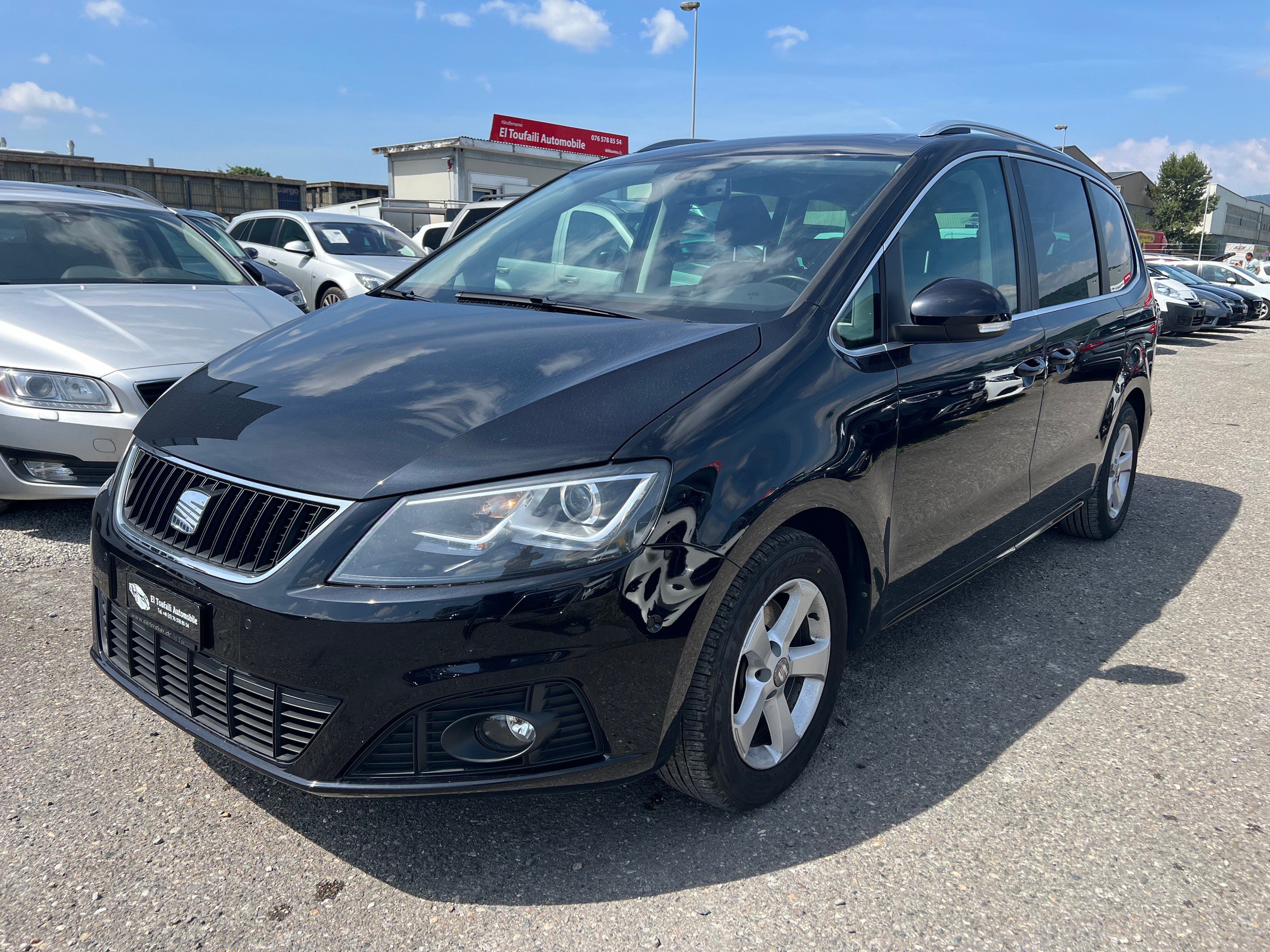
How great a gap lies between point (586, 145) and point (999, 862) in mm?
38981

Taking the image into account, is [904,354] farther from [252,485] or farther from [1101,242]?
[1101,242]

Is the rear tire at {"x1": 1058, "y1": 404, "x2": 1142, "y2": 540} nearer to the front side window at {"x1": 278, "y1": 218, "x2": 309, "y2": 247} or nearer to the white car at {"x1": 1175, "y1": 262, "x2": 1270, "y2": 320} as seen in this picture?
the front side window at {"x1": 278, "y1": 218, "x2": 309, "y2": 247}

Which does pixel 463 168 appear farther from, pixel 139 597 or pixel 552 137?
Result: pixel 139 597

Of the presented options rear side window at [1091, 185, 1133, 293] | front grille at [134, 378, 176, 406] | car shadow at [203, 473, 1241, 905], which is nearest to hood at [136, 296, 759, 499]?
car shadow at [203, 473, 1241, 905]

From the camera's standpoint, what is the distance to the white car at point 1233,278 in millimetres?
26578

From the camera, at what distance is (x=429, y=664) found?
1.94m

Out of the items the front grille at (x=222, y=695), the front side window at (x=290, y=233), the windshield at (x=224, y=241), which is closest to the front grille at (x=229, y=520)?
the front grille at (x=222, y=695)

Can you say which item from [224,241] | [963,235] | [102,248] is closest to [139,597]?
[963,235]

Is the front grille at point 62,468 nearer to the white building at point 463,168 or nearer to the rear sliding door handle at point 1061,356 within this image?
the rear sliding door handle at point 1061,356

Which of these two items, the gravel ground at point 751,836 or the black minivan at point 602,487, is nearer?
the black minivan at point 602,487

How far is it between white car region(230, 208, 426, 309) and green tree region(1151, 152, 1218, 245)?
80005mm

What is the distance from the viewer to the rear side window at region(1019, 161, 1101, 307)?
12.1 feet

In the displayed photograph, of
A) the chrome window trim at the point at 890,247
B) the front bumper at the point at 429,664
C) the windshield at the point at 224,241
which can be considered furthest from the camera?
the windshield at the point at 224,241

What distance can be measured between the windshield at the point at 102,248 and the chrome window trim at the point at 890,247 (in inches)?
169
